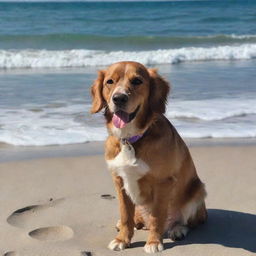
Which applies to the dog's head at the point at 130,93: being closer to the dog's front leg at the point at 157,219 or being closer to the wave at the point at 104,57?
the dog's front leg at the point at 157,219

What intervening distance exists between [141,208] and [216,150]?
2181 millimetres

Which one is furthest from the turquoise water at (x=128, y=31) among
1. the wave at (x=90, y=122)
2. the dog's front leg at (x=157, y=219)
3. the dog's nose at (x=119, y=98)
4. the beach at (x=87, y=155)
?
the dog's nose at (x=119, y=98)

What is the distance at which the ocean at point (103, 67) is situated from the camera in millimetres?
6758

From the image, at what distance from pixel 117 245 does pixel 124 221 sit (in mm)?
168

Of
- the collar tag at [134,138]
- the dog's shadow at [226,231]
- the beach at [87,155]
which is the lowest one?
the dog's shadow at [226,231]

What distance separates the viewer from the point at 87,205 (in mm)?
4414

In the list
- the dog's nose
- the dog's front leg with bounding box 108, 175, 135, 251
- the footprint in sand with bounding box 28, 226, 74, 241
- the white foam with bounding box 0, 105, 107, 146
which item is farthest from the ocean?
the dog's nose

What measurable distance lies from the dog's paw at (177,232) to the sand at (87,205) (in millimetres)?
48

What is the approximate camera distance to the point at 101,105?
3.66m

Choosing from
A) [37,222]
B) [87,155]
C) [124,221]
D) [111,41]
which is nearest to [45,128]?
[87,155]

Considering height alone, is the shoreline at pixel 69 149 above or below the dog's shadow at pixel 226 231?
above

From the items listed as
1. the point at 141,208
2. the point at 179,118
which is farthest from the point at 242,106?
the point at 141,208

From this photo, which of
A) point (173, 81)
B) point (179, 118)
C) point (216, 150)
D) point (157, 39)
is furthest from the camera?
point (157, 39)

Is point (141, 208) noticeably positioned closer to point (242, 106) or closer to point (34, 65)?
point (242, 106)
